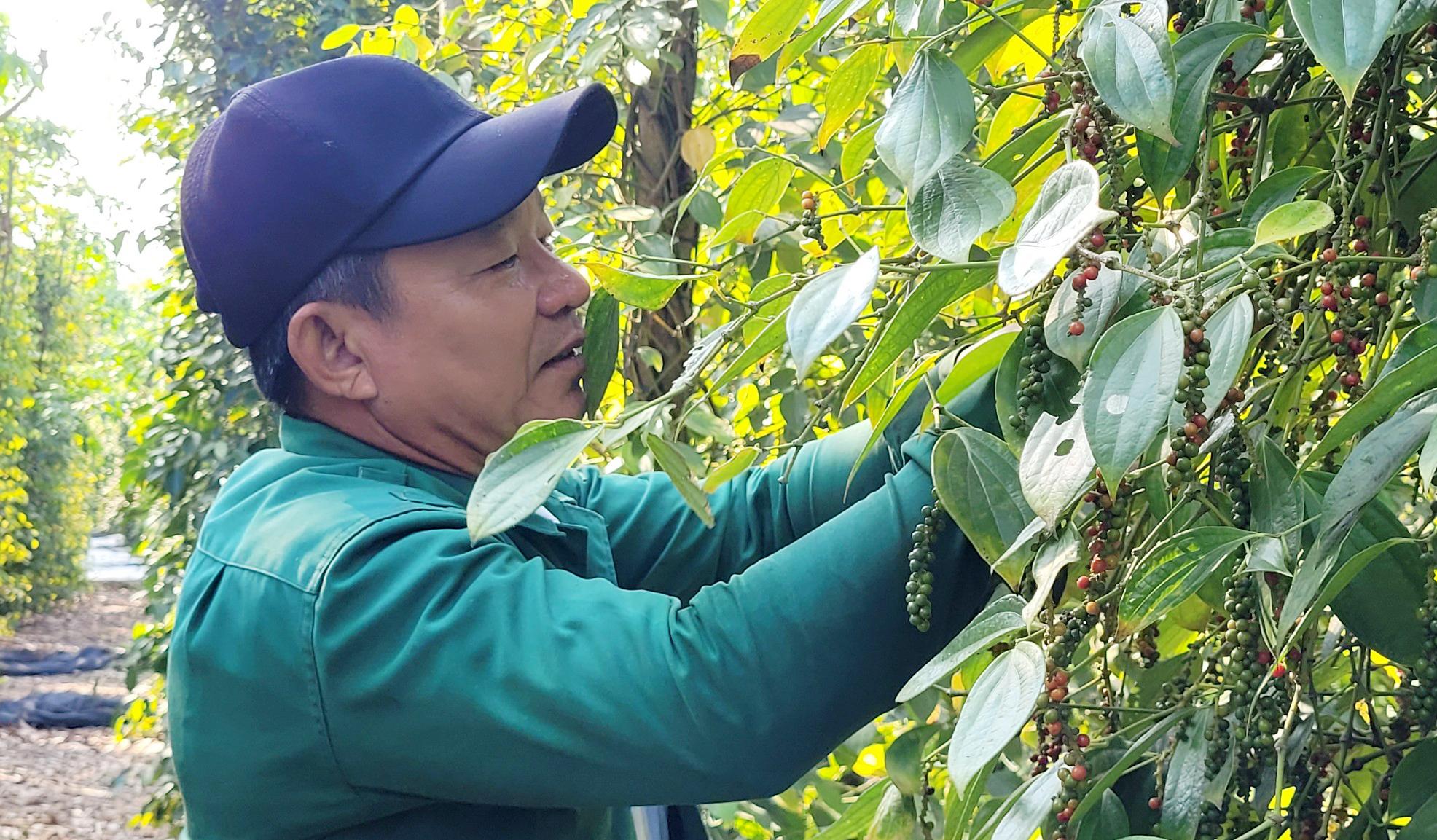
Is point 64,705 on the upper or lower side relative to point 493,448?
lower

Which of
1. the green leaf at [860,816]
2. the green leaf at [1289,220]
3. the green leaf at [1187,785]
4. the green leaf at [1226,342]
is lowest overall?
the green leaf at [860,816]

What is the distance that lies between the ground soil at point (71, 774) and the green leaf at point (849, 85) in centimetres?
319

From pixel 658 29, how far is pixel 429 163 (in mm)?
576

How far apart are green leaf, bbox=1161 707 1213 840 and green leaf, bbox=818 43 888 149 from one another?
38cm

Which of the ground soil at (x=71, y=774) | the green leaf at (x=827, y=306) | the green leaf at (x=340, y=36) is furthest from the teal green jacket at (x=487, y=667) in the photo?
the ground soil at (x=71, y=774)

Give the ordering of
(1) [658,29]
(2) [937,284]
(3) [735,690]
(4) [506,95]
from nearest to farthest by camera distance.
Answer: (2) [937,284], (3) [735,690], (1) [658,29], (4) [506,95]

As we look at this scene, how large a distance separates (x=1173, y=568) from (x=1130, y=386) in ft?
0.33

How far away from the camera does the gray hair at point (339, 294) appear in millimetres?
928

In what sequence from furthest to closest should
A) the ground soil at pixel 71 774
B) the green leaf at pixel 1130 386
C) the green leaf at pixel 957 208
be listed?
the ground soil at pixel 71 774
the green leaf at pixel 957 208
the green leaf at pixel 1130 386

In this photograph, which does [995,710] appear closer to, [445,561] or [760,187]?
[445,561]

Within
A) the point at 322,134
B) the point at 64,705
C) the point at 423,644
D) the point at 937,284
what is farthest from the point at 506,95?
the point at 64,705

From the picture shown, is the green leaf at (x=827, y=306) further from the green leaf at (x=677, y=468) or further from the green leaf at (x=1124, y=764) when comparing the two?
the green leaf at (x=1124, y=764)

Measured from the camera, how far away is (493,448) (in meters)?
0.97

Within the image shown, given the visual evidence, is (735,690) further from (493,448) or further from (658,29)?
(658,29)
